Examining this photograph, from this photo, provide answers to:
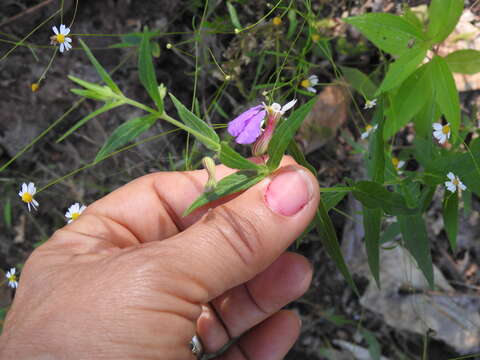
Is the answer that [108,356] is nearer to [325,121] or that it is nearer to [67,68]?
[325,121]

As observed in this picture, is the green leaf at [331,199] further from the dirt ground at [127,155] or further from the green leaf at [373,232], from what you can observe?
the dirt ground at [127,155]

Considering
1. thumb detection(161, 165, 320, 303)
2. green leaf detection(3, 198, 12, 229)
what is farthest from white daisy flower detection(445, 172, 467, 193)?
Result: green leaf detection(3, 198, 12, 229)

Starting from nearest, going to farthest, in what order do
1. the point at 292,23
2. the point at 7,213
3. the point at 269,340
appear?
the point at 269,340 → the point at 292,23 → the point at 7,213

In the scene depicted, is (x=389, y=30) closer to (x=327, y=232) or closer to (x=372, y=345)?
(x=327, y=232)

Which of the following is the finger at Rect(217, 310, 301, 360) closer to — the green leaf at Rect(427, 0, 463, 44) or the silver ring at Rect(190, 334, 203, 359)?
the silver ring at Rect(190, 334, 203, 359)

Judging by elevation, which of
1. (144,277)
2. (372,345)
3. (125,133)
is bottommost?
(372,345)

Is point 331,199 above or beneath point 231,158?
beneath

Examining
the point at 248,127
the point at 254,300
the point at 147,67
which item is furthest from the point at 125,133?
the point at 254,300
